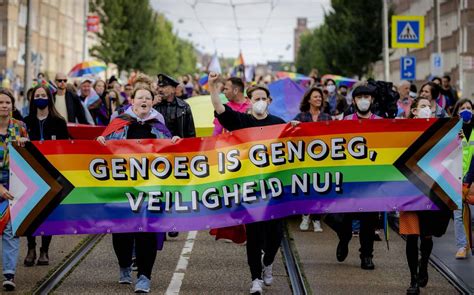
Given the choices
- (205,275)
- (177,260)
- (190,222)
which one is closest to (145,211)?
(190,222)

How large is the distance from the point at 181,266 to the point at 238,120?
220 cm

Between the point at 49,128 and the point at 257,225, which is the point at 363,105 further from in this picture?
the point at 49,128

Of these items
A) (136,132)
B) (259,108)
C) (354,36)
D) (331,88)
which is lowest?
(136,132)

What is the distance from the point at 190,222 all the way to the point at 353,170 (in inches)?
61.1

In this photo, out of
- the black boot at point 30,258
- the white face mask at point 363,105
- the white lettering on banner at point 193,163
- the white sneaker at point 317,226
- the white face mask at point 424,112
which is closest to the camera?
the white lettering on banner at point 193,163

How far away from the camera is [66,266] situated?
40.1 feet

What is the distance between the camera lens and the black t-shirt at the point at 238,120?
34.8 ft

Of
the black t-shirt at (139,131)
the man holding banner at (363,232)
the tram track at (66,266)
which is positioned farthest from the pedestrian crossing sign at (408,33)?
the black t-shirt at (139,131)

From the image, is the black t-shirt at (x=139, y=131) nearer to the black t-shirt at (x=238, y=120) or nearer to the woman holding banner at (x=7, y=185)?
the black t-shirt at (x=238, y=120)

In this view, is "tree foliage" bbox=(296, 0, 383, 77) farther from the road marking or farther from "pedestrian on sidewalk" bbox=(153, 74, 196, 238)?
"pedestrian on sidewalk" bbox=(153, 74, 196, 238)

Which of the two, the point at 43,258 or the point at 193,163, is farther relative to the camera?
the point at 43,258

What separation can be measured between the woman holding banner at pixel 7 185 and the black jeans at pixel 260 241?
6.84 feet

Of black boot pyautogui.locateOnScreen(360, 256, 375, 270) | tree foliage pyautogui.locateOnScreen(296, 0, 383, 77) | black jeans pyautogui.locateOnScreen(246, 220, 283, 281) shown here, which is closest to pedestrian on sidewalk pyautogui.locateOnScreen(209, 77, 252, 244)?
black jeans pyautogui.locateOnScreen(246, 220, 283, 281)

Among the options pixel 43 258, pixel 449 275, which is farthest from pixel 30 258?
pixel 449 275
